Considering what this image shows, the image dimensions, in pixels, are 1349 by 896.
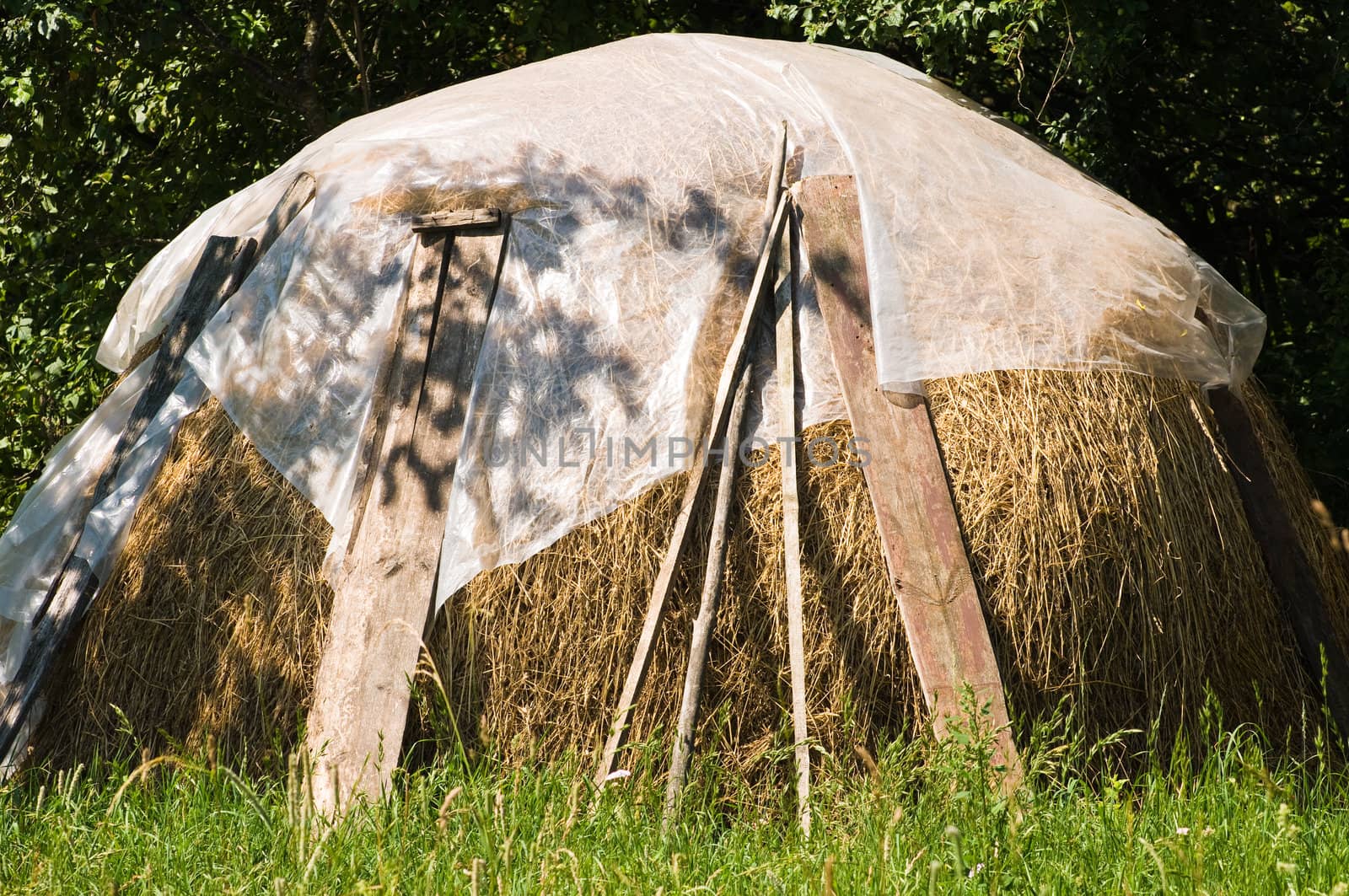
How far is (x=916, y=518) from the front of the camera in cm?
408

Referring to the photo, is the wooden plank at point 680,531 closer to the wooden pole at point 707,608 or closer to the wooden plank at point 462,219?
the wooden pole at point 707,608

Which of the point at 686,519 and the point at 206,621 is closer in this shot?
the point at 686,519

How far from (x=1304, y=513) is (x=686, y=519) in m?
2.93

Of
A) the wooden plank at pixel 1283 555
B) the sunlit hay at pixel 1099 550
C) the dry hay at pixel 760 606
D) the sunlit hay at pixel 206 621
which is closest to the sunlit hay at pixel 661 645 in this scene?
the dry hay at pixel 760 606

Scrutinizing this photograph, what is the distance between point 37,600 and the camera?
4543 mm

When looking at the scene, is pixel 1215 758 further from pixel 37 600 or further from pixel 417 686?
pixel 37 600

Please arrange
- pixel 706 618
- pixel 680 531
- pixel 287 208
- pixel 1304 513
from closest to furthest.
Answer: pixel 706 618 < pixel 680 531 < pixel 287 208 < pixel 1304 513

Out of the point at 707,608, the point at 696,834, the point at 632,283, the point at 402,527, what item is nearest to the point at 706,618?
the point at 707,608

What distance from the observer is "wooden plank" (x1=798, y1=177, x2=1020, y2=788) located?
394 centimetres

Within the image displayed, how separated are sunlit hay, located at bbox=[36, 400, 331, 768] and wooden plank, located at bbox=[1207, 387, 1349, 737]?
3.62 meters

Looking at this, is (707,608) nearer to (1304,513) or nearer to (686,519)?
(686,519)

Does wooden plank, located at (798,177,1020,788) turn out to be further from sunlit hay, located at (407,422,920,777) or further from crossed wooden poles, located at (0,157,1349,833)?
sunlit hay, located at (407,422,920,777)

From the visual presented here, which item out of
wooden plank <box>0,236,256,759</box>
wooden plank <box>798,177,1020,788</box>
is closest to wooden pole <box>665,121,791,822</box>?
wooden plank <box>798,177,1020,788</box>

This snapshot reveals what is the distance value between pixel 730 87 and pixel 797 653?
2.58 metres
